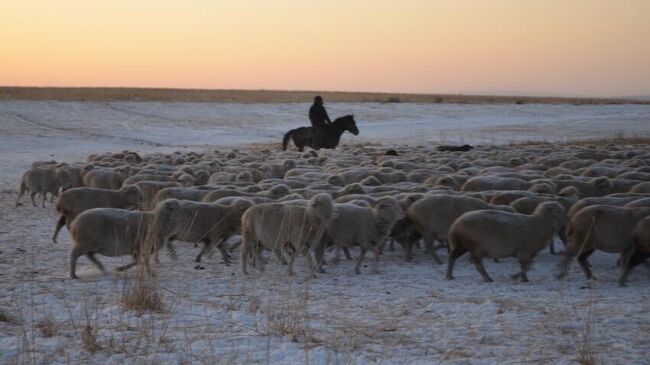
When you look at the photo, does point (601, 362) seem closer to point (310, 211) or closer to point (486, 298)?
point (486, 298)

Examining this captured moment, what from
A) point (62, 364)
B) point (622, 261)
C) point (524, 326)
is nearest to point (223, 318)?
point (62, 364)

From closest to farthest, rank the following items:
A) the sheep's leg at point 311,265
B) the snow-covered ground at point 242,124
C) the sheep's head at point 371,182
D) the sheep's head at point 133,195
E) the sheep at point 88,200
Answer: the sheep's leg at point 311,265 → the sheep at point 88,200 → the sheep's head at point 133,195 → the sheep's head at point 371,182 → the snow-covered ground at point 242,124

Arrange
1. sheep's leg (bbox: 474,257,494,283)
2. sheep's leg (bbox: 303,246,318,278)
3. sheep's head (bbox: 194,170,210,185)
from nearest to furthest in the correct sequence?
1. sheep's leg (bbox: 474,257,494,283)
2. sheep's leg (bbox: 303,246,318,278)
3. sheep's head (bbox: 194,170,210,185)

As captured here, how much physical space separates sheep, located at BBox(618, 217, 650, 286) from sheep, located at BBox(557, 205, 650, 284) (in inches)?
7.3

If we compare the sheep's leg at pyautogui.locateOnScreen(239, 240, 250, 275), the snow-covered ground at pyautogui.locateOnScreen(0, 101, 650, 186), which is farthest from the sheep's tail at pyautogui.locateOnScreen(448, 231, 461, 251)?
the snow-covered ground at pyautogui.locateOnScreen(0, 101, 650, 186)

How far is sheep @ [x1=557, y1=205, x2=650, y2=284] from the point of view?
9133 millimetres

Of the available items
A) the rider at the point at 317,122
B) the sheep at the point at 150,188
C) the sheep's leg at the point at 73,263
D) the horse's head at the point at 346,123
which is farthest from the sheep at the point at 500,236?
the horse's head at the point at 346,123

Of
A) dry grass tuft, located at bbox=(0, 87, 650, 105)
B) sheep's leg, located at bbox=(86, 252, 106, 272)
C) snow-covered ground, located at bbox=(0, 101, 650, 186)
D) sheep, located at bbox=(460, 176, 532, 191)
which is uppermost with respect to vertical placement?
sheep, located at bbox=(460, 176, 532, 191)

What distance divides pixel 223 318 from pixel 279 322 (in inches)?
26.9

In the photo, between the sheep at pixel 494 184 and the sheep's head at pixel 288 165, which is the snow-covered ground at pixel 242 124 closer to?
the sheep's head at pixel 288 165

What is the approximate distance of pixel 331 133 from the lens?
2939cm

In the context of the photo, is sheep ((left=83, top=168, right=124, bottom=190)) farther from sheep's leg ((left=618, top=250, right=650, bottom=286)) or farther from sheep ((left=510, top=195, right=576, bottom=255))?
sheep's leg ((left=618, top=250, right=650, bottom=286))

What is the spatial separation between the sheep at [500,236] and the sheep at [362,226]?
3.52ft

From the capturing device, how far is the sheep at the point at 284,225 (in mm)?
9594
